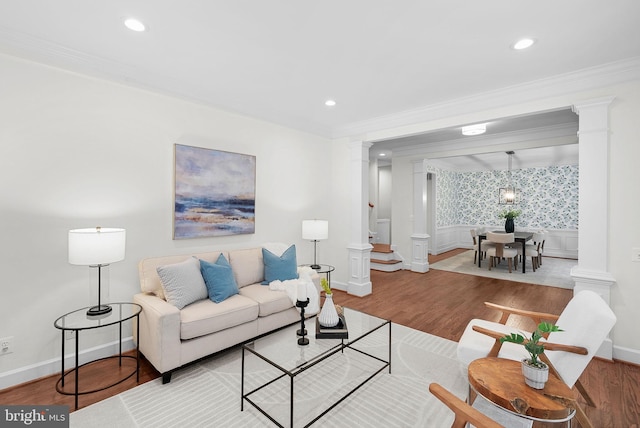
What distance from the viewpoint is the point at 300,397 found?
2.21m

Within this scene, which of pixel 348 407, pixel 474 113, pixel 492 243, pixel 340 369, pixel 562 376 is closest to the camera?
pixel 562 376

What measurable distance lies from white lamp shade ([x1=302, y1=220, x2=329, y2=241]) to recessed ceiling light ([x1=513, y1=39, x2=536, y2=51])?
114 inches

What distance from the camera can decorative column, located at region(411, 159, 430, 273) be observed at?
21.3 ft

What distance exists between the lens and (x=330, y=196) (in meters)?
5.21

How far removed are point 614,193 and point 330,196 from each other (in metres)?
3.58

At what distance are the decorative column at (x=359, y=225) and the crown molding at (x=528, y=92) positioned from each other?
0.60 metres

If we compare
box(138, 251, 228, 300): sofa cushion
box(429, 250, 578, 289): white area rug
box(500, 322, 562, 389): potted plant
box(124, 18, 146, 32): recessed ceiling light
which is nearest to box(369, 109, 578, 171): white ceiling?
box(429, 250, 578, 289): white area rug

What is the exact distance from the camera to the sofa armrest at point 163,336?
7.57 feet

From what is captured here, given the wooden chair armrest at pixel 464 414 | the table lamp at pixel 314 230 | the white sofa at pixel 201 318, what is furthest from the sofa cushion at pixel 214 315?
the wooden chair armrest at pixel 464 414

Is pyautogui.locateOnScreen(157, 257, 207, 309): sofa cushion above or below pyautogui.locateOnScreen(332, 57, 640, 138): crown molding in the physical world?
below

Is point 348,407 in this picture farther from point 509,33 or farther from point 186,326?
point 509,33

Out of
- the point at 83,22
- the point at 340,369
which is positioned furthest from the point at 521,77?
the point at 83,22

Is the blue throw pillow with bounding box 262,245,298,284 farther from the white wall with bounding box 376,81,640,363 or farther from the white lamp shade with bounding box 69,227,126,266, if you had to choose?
the white wall with bounding box 376,81,640,363

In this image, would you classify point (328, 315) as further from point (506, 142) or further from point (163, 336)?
point (506, 142)
